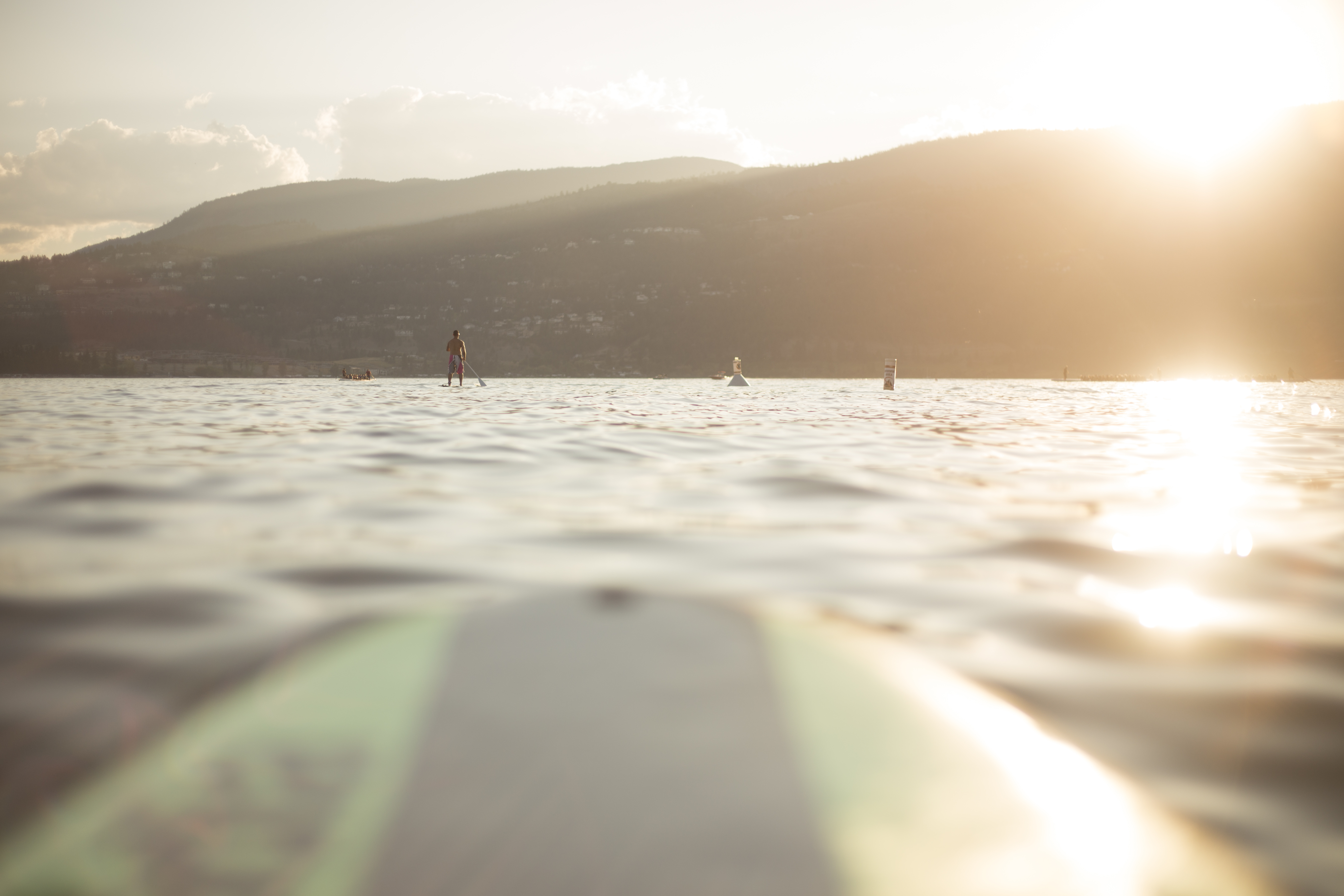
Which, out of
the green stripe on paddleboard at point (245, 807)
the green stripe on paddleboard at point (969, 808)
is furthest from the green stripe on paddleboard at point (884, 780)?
the green stripe on paddleboard at point (245, 807)

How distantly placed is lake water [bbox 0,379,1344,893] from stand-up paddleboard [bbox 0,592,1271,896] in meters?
0.18

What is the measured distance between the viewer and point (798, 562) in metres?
4.31

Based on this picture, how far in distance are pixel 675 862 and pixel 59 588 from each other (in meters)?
3.16

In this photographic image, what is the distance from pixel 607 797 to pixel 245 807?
72 cm

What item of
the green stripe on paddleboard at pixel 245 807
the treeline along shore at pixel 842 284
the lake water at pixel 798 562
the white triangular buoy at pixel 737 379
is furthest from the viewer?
the treeline along shore at pixel 842 284

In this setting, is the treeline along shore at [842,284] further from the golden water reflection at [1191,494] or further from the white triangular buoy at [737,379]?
the golden water reflection at [1191,494]

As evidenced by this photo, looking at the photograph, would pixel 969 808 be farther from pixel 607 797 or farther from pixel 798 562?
pixel 798 562

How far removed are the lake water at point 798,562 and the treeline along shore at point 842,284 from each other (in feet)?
324

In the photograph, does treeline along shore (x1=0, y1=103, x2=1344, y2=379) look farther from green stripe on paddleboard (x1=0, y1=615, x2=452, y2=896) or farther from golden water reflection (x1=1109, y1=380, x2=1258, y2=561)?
green stripe on paddleboard (x1=0, y1=615, x2=452, y2=896)

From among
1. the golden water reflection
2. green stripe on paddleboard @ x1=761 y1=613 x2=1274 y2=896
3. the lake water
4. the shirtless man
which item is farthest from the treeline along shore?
green stripe on paddleboard @ x1=761 y1=613 x2=1274 y2=896

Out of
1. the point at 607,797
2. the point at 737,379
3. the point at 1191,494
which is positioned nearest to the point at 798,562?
the point at 607,797

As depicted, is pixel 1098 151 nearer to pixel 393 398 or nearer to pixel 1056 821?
pixel 393 398

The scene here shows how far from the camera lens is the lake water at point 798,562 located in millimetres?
2252

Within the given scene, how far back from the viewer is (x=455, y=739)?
2102 millimetres
